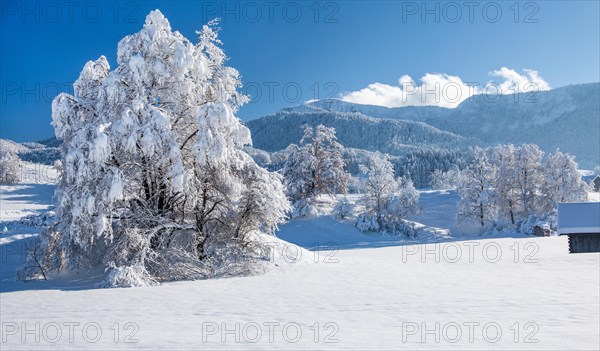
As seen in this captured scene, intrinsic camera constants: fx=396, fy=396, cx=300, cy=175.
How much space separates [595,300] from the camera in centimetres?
1149

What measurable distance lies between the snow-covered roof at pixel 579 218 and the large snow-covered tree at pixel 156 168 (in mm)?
21166

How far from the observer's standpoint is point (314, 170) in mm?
45594

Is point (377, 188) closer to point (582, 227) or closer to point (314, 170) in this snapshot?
point (314, 170)

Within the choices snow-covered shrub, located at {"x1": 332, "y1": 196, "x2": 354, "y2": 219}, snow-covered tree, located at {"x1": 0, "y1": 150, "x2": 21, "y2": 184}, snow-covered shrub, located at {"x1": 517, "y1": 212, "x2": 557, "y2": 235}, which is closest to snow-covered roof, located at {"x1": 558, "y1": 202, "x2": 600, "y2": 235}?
snow-covered shrub, located at {"x1": 517, "y1": 212, "x2": 557, "y2": 235}

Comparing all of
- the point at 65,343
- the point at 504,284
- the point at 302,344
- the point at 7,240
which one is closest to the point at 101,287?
the point at 65,343

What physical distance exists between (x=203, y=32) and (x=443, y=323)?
15637mm

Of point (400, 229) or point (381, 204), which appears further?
point (381, 204)

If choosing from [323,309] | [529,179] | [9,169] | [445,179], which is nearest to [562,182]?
[529,179]

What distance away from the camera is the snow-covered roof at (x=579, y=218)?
26.8m

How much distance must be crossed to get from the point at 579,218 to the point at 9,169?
78687mm

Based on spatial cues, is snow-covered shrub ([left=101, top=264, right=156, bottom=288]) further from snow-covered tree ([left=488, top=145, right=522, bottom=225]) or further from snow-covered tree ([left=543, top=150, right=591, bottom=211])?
snow-covered tree ([left=543, top=150, right=591, bottom=211])

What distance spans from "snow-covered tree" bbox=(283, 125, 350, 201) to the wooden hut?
22582 mm

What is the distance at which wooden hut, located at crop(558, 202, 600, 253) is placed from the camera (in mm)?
26797

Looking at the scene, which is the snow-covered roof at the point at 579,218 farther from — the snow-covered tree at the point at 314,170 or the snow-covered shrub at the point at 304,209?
the snow-covered shrub at the point at 304,209
